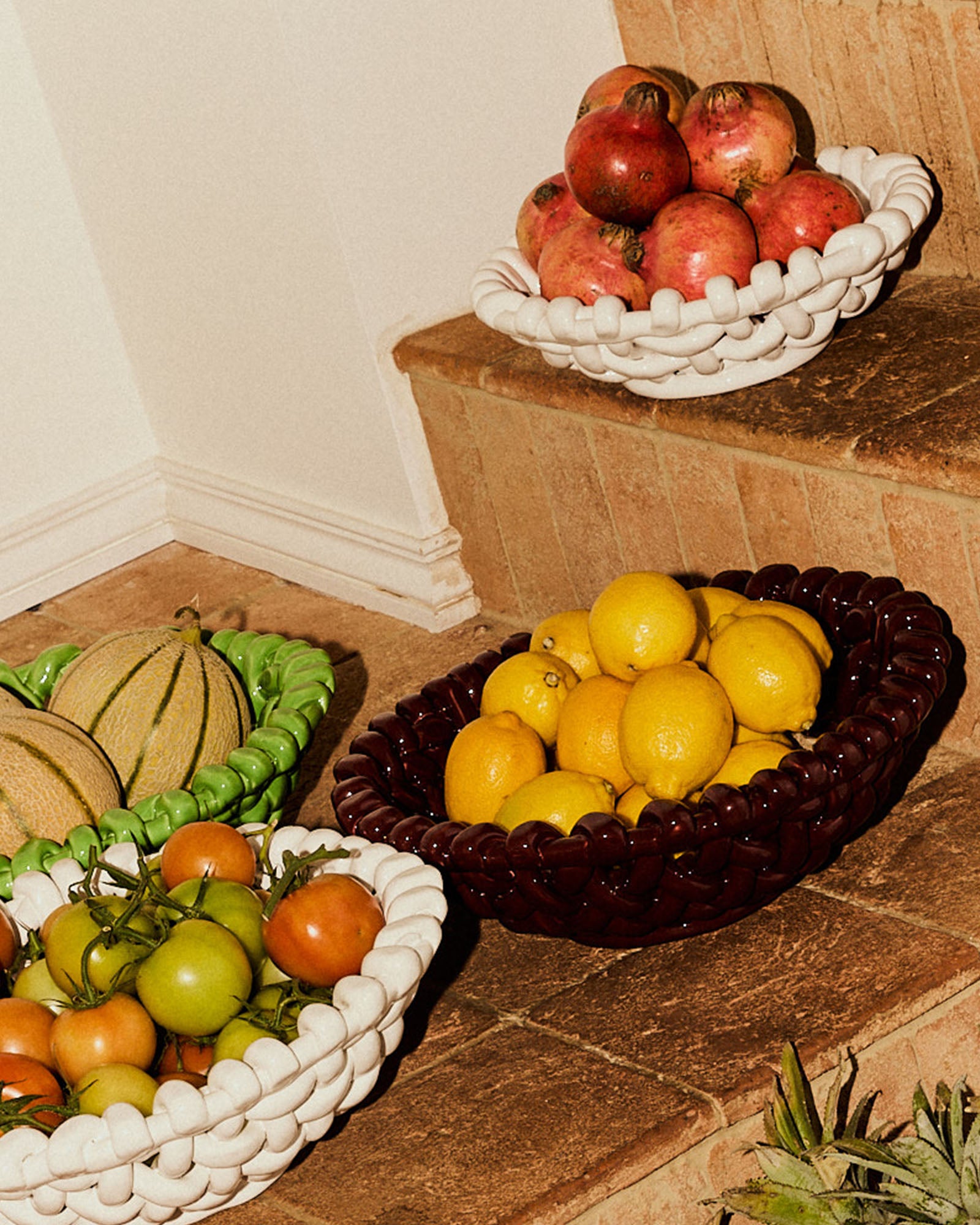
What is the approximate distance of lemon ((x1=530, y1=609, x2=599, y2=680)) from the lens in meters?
1.61

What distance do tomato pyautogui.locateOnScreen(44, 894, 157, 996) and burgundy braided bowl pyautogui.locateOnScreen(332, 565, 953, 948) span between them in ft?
0.86

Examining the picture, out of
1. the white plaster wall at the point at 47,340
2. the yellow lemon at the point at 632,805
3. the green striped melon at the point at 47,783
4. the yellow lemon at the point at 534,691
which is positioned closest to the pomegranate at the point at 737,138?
the yellow lemon at the point at 534,691

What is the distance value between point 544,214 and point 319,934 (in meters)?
1.01

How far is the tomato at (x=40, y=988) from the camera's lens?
1.26m

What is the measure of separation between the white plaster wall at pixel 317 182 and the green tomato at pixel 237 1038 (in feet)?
3.93

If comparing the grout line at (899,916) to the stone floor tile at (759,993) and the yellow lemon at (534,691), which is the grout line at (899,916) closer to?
the stone floor tile at (759,993)

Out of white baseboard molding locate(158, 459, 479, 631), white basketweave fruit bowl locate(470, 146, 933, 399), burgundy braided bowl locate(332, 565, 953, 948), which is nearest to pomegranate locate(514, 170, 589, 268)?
white basketweave fruit bowl locate(470, 146, 933, 399)

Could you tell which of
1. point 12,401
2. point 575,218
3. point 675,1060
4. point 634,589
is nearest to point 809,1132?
point 675,1060

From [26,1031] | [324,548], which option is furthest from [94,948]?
[324,548]

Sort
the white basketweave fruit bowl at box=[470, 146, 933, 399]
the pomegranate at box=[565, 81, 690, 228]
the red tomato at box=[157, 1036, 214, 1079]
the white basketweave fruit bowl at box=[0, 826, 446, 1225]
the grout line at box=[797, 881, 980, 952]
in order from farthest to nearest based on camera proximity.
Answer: the pomegranate at box=[565, 81, 690, 228]
the white basketweave fruit bowl at box=[470, 146, 933, 399]
the grout line at box=[797, 881, 980, 952]
the red tomato at box=[157, 1036, 214, 1079]
the white basketweave fruit bowl at box=[0, 826, 446, 1225]

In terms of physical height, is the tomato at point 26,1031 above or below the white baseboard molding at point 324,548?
above

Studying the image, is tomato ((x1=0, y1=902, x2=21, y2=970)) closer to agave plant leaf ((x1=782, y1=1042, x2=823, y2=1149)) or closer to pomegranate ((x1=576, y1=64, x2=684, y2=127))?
agave plant leaf ((x1=782, y1=1042, x2=823, y2=1149))

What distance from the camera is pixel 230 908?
50.1 inches

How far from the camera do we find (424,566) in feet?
7.66
